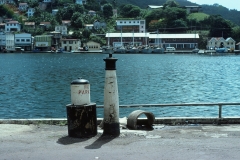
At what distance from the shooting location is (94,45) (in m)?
196

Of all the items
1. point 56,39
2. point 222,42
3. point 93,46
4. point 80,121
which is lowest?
point 80,121

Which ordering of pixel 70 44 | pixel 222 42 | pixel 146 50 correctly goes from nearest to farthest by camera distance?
pixel 146 50 < pixel 70 44 < pixel 222 42

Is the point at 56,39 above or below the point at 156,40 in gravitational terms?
above

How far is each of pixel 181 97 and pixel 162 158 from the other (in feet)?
108

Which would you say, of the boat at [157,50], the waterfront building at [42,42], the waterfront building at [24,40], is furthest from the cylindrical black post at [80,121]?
the waterfront building at [24,40]

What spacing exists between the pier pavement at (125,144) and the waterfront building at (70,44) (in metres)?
188

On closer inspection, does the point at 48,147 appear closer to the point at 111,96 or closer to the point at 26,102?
the point at 111,96

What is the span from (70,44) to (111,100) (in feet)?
624

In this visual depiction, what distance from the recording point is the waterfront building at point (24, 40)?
192 m

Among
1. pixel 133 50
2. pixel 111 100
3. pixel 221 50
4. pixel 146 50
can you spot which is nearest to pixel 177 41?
pixel 146 50

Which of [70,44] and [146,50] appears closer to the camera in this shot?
[146,50]

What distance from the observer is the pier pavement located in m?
7.61

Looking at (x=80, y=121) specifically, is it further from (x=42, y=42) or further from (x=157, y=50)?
(x=42, y=42)

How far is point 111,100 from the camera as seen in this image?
944 cm
